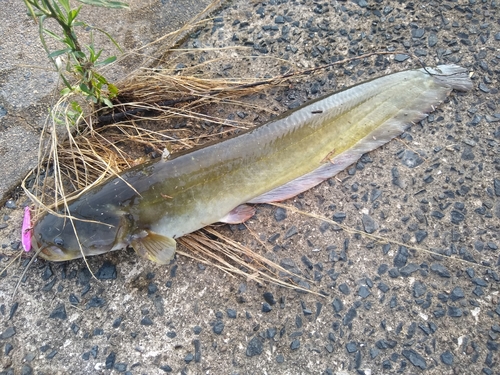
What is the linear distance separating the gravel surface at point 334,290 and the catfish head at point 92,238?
0.17 m

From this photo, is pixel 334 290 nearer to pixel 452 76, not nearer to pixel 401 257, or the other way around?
pixel 401 257

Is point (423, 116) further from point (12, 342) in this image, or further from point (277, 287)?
point (12, 342)

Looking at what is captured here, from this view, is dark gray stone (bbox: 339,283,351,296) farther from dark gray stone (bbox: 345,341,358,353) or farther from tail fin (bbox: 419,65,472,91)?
tail fin (bbox: 419,65,472,91)

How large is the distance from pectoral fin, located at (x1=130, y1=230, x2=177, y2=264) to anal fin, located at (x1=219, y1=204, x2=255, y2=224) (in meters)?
0.34

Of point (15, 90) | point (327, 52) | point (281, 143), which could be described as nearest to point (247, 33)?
point (327, 52)

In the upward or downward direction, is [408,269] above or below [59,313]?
below

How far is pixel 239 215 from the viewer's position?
2.54m

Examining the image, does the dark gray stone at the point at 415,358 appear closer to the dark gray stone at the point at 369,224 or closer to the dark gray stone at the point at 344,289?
the dark gray stone at the point at 344,289

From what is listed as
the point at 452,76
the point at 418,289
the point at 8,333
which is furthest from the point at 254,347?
the point at 452,76

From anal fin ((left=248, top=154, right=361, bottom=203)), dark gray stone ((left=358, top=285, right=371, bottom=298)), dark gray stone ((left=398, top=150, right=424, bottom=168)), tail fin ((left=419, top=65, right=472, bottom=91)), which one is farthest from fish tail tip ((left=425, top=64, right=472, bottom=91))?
dark gray stone ((left=358, top=285, right=371, bottom=298))

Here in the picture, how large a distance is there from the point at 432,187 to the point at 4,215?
2.57 m

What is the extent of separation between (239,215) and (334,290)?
0.67m

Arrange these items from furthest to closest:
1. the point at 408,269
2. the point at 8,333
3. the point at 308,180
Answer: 1. the point at 308,180
2. the point at 408,269
3. the point at 8,333

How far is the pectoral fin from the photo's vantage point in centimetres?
230
